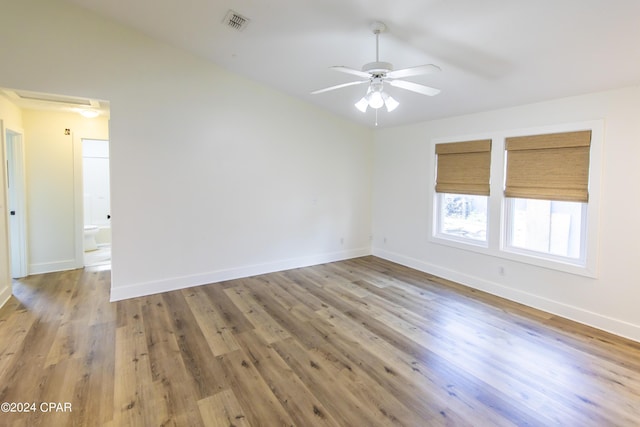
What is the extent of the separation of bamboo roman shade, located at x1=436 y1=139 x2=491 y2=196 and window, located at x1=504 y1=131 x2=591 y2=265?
302mm

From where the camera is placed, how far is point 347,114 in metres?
5.33

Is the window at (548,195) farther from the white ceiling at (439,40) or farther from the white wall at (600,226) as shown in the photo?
the white ceiling at (439,40)

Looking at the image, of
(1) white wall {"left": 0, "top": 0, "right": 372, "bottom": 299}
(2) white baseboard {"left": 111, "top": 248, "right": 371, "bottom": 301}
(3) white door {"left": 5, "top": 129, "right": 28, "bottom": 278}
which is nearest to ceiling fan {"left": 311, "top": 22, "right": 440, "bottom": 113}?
(1) white wall {"left": 0, "top": 0, "right": 372, "bottom": 299}

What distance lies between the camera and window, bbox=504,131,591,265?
330cm

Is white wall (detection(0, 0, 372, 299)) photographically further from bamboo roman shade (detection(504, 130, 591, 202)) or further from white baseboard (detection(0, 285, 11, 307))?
bamboo roman shade (detection(504, 130, 591, 202))

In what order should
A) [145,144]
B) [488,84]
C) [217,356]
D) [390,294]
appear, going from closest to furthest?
[217,356]
[488,84]
[145,144]
[390,294]

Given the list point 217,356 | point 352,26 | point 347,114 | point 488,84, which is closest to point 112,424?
point 217,356

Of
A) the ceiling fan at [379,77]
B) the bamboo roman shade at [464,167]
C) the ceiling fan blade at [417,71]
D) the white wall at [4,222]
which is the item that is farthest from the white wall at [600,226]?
the white wall at [4,222]

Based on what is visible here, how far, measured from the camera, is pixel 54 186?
4688mm

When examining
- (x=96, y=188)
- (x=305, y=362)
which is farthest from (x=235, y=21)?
(x=96, y=188)

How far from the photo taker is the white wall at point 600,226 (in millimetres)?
2965

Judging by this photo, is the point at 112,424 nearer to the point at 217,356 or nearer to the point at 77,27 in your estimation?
the point at 217,356

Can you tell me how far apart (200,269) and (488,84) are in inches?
167

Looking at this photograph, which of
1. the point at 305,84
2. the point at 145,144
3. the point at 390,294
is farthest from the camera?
the point at 305,84
